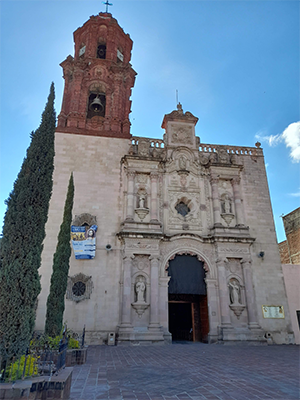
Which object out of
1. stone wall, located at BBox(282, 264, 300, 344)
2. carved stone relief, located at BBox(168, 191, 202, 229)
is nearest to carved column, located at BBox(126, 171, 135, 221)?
carved stone relief, located at BBox(168, 191, 202, 229)

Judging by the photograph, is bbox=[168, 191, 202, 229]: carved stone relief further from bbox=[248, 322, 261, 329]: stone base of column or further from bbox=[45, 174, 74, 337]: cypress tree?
bbox=[45, 174, 74, 337]: cypress tree

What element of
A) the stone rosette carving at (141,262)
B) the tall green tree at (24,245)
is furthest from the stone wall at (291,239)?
the tall green tree at (24,245)

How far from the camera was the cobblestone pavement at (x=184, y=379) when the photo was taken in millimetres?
5945

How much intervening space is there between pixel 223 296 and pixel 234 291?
843mm

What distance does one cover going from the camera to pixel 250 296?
59.6 ft

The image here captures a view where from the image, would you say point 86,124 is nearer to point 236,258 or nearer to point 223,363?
point 236,258

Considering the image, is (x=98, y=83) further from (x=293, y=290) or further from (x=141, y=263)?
(x=293, y=290)

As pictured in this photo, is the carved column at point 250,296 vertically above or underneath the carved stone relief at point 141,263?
underneath

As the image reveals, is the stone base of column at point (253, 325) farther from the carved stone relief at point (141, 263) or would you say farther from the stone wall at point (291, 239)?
the stone wall at point (291, 239)

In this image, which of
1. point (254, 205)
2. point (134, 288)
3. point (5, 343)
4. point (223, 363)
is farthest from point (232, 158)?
point (5, 343)

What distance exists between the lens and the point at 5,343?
6082 mm

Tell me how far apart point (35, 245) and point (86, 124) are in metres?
16.5

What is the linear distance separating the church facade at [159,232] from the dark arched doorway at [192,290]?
0.06m

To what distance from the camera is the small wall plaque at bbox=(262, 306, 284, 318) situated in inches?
723
